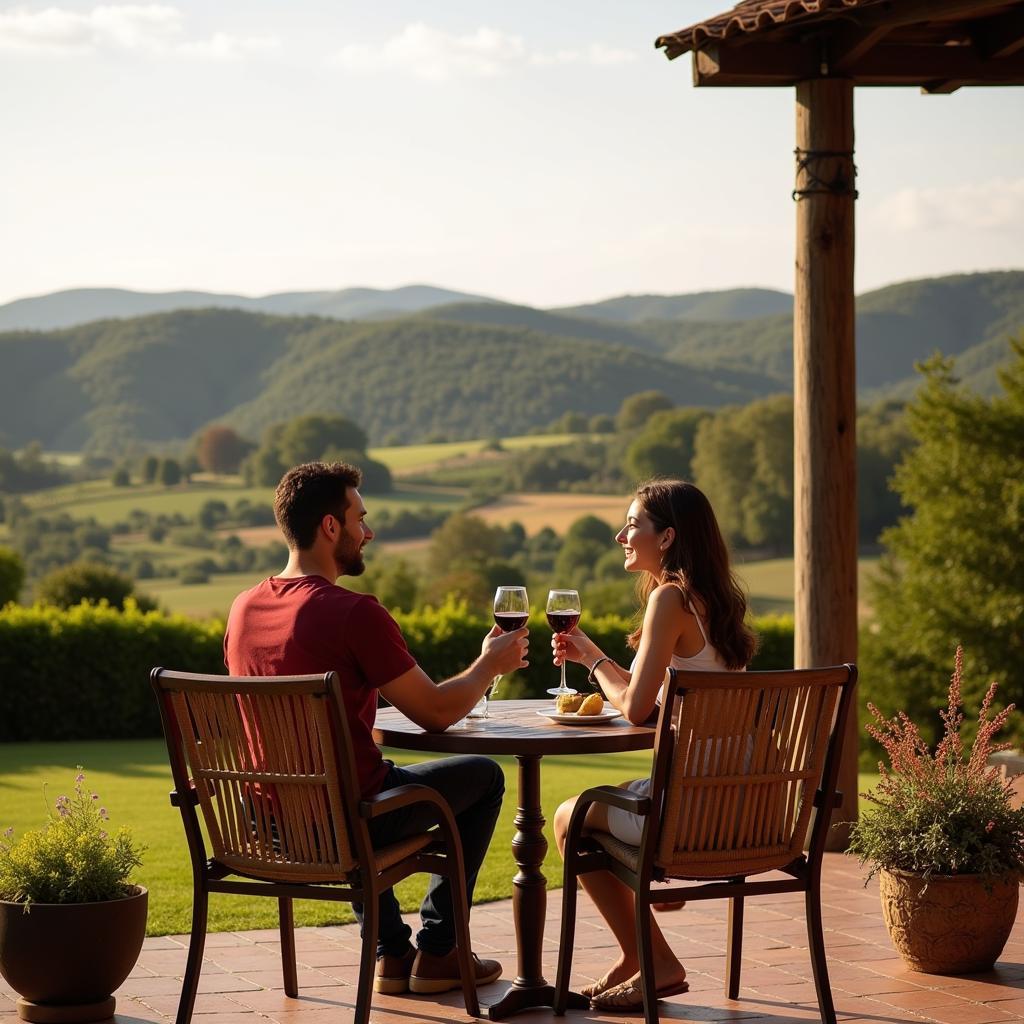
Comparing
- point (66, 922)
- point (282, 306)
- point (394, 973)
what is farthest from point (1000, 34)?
point (282, 306)

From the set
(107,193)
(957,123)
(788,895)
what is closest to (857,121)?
(788,895)

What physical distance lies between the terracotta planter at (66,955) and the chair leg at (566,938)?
1.10 metres

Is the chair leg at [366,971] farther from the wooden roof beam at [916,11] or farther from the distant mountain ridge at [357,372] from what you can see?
the distant mountain ridge at [357,372]

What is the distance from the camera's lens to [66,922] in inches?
146

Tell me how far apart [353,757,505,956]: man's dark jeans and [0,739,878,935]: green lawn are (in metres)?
0.78

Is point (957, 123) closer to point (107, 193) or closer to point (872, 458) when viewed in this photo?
point (872, 458)

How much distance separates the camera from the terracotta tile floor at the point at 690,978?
388 cm

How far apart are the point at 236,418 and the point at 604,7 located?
45.5 metres

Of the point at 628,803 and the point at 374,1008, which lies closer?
the point at 628,803

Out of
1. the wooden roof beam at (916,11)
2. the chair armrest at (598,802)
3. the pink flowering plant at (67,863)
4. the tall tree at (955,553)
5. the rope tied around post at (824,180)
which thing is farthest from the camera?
the tall tree at (955,553)

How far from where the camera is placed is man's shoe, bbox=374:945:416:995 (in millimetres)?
4109

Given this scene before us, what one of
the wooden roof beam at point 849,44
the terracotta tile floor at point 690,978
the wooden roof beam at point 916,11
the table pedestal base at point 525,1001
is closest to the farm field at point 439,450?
the wooden roof beam at point 849,44

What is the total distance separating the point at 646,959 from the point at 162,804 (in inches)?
214

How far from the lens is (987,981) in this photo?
13.6 feet
